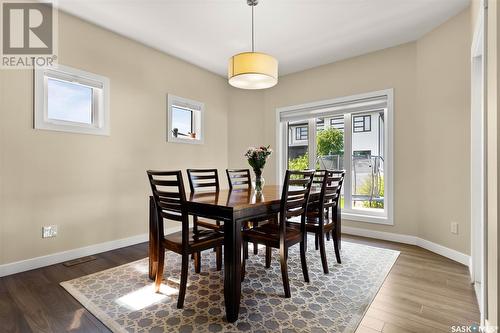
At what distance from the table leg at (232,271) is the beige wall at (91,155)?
218 centimetres

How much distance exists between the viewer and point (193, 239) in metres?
2.07

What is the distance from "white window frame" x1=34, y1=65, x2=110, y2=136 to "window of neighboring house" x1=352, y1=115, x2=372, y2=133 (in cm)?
352

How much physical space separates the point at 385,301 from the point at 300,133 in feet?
10.2

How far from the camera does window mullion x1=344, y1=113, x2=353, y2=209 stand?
405 cm

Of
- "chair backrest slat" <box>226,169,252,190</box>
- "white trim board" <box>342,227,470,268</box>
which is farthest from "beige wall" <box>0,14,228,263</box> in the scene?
"white trim board" <box>342,227,470,268</box>

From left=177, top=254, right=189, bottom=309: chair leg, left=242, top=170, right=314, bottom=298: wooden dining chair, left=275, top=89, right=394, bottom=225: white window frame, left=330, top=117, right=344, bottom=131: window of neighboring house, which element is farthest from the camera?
left=330, top=117, right=344, bottom=131: window of neighboring house

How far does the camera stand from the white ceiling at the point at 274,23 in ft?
8.82

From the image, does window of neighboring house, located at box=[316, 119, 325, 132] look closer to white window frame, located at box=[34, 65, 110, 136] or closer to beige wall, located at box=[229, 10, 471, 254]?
beige wall, located at box=[229, 10, 471, 254]

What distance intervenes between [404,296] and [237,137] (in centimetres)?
369

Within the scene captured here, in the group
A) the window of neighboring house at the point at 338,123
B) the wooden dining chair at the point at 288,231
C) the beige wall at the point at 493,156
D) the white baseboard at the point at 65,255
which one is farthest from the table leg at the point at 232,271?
the window of neighboring house at the point at 338,123

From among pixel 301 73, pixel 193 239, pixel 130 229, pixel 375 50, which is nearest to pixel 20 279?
pixel 130 229

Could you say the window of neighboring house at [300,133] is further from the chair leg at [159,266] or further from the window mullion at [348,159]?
the chair leg at [159,266]

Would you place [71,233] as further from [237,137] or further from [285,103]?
[285,103]

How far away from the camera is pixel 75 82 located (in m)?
2.97
